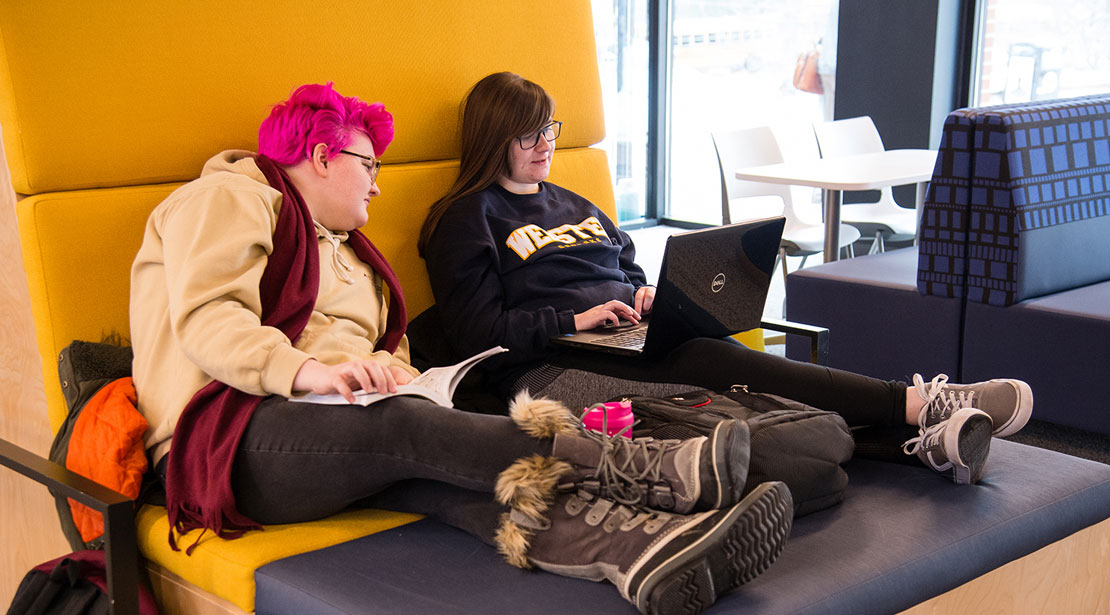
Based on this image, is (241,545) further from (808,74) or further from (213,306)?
(808,74)

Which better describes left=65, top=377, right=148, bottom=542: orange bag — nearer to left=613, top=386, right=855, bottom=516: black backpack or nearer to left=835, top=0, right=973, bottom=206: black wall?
left=613, top=386, right=855, bottom=516: black backpack

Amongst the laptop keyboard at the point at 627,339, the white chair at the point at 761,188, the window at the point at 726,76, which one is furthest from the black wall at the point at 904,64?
the laptop keyboard at the point at 627,339

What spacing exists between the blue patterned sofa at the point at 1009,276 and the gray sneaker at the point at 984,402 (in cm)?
123

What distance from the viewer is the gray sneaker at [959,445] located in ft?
5.66

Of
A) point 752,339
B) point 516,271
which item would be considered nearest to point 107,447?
point 516,271

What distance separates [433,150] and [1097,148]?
6.94 feet

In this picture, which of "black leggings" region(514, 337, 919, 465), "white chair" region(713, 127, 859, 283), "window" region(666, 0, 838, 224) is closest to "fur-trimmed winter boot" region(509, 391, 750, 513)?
"black leggings" region(514, 337, 919, 465)

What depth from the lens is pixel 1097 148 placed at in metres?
3.22

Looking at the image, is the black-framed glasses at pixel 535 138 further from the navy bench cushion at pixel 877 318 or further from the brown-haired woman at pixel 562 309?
the navy bench cushion at pixel 877 318

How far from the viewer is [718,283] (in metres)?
1.97

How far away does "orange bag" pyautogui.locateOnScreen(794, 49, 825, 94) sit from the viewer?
6494 mm

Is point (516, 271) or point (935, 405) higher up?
point (516, 271)

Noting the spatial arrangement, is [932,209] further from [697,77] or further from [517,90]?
[697,77]

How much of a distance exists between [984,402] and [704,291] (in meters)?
0.52
